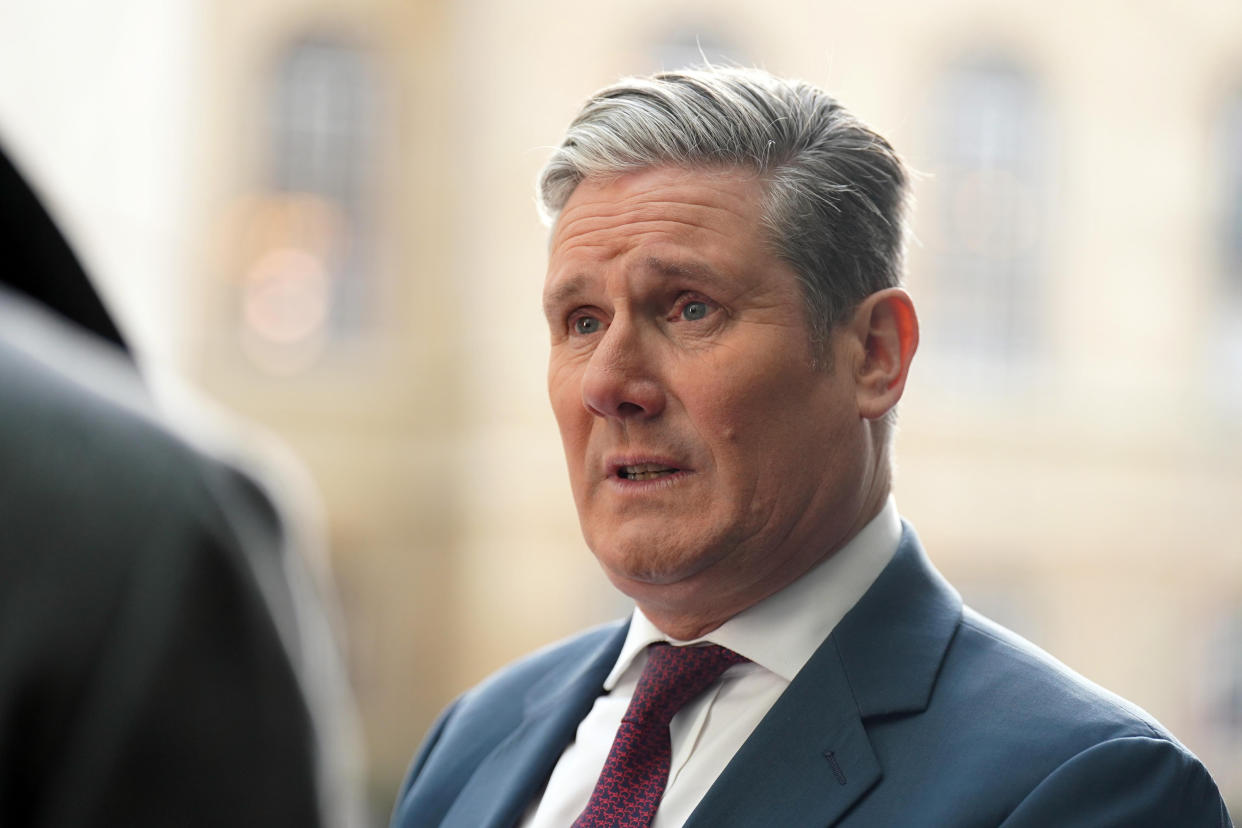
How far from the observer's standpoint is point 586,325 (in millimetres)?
2146

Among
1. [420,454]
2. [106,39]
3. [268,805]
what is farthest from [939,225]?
[268,805]

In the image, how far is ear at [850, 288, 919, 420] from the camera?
2086mm

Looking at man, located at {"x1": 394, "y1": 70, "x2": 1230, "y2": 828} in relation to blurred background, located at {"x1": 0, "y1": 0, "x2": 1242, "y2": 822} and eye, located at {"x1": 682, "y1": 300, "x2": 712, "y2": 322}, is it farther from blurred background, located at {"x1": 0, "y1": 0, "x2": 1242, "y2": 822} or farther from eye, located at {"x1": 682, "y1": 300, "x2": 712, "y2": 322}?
blurred background, located at {"x1": 0, "y1": 0, "x2": 1242, "y2": 822}

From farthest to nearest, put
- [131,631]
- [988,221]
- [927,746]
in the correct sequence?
1. [988,221]
2. [927,746]
3. [131,631]

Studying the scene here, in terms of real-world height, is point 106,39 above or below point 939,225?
above

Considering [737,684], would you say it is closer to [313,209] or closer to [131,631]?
[131,631]

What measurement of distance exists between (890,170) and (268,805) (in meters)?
1.66

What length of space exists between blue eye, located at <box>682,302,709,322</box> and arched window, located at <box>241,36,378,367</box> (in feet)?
49.4

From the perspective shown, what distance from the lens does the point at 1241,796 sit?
1471cm

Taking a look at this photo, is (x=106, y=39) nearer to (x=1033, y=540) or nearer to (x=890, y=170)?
(x=890, y=170)

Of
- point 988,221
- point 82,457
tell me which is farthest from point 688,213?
point 988,221

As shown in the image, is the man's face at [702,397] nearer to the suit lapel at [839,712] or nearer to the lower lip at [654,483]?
the lower lip at [654,483]

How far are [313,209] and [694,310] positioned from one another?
1554 cm

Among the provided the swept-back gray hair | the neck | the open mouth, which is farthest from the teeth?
the swept-back gray hair
